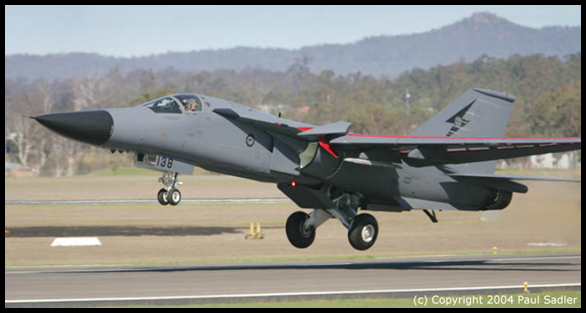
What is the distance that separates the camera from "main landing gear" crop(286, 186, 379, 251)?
2261cm

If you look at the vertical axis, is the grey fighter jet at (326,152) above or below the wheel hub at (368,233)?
above

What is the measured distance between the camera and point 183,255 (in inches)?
1180

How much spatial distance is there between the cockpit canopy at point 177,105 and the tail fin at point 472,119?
24.1 feet

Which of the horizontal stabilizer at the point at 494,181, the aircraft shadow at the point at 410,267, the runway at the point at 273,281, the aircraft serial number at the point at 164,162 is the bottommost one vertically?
the aircraft shadow at the point at 410,267

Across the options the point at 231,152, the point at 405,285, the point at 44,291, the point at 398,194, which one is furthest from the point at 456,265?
the point at 44,291

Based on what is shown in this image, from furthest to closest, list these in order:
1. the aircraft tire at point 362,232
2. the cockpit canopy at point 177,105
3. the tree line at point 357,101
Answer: the tree line at point 357,101 < the aircraft tire at point 362,232 < the cockpit canopy at point 177,105

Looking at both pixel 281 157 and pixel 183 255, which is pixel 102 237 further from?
pixel 281 157

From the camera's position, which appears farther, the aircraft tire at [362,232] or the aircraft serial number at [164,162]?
the aircraft tire at [362,232]

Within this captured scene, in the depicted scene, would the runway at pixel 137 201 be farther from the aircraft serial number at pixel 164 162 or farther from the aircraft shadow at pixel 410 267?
the aircraft serial number at pixel 164 162

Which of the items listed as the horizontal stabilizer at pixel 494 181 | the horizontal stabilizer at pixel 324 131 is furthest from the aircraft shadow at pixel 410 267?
the horizontal stabilizer at pixel 324 131

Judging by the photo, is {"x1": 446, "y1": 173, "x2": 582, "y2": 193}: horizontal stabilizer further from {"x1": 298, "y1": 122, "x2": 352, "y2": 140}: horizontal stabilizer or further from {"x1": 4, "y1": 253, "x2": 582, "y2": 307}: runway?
{"x1": 298, "y1": 122, "x2": 352, "y2": 140}: horizontal stabilizer

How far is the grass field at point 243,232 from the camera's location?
25797 mm

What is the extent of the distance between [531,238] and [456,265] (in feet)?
41.9

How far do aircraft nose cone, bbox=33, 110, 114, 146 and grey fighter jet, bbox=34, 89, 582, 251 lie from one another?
0.02 m
